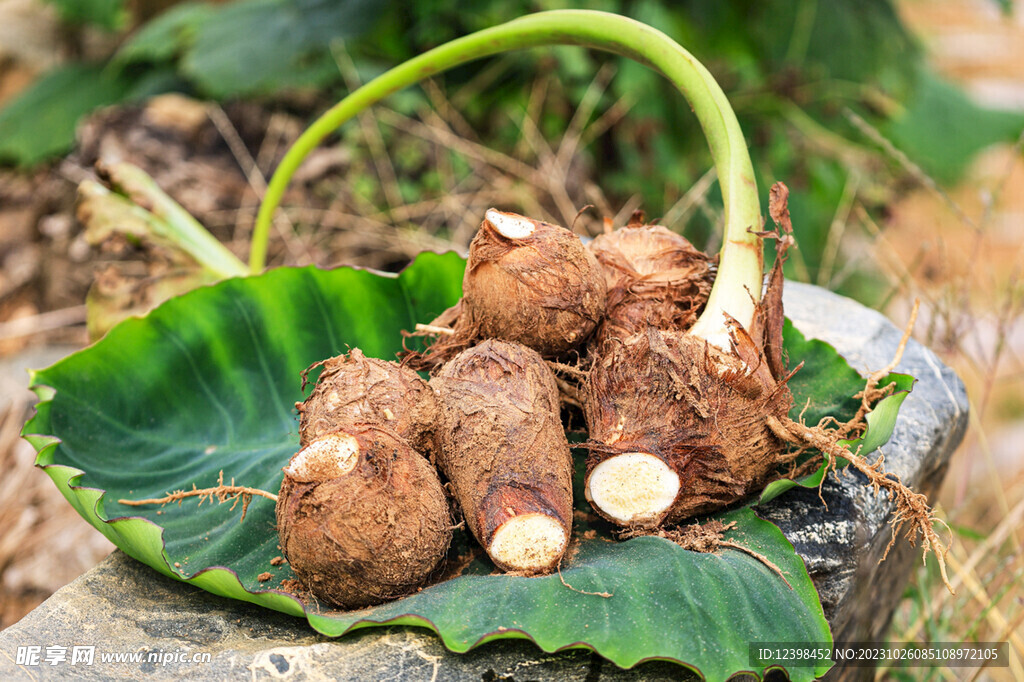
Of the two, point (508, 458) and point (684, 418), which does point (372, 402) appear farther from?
point (684, 418)

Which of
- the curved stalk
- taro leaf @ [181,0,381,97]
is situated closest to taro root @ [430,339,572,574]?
the curved stalk

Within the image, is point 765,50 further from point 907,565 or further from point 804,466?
point 804,466

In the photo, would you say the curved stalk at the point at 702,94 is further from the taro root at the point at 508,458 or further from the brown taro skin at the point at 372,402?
the brown taro skin at the point at 372,402

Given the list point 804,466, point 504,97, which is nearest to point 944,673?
point 804,466

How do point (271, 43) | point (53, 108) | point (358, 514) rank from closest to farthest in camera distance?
point (358, 514) → point (271, 43) → point (53, 108)

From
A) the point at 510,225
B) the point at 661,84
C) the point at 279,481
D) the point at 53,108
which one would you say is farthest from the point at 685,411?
the point at 53,108
